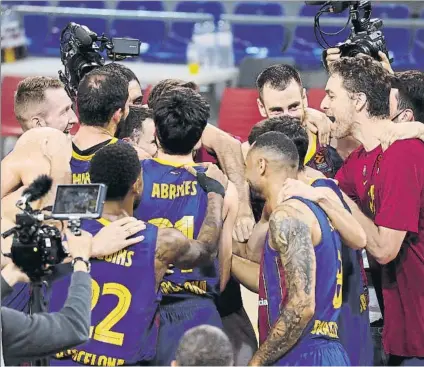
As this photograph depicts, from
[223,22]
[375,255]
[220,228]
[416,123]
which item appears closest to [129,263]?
[220,228]

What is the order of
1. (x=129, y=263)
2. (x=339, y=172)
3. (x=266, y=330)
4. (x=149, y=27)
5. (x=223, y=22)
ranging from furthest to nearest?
1. (x=149, y=27)
2. (x=223, y=22)
3. (x=339, y=172)
4. (x=266, y=330)
5. (x=129, y=263)

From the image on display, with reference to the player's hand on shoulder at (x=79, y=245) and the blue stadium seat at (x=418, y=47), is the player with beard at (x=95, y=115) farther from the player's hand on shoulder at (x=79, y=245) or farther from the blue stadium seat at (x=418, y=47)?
the blue stadium seat at (x=418, y=47)

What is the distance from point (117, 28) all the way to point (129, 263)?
11404mm

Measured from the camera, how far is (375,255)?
17.3 ft

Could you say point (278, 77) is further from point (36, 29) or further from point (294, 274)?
point (36, 29)

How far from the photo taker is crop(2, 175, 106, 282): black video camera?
13.3 feet

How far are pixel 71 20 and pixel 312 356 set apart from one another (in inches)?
468

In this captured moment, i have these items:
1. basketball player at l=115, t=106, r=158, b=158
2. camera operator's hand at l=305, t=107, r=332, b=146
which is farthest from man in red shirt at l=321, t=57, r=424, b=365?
basketball player at l=115, t=106, r=158, b=158

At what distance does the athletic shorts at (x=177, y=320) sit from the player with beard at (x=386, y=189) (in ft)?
3.03

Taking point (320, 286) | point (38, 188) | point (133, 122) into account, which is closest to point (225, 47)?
point (133, 122)

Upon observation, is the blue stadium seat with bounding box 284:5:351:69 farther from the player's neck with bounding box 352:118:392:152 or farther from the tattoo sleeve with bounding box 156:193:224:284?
the tattoo sleeve with bounding box 156:193:224:284

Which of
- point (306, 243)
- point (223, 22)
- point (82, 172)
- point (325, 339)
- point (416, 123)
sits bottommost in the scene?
point (325, 339)

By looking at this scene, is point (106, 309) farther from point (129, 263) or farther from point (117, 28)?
point (117, 28)

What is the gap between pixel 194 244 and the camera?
476 cm
